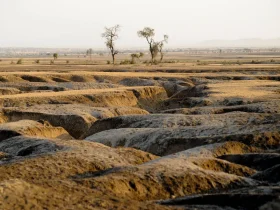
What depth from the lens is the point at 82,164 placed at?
1462 centimetres

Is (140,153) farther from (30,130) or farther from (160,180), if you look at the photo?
(30,130)

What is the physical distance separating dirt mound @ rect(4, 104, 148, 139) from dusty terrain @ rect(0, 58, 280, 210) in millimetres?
54

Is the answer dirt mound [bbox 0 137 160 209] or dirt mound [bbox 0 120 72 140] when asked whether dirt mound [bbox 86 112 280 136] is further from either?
dirt mound [bbox 0 137 160 209]

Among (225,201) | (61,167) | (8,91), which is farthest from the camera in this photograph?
(8,91)

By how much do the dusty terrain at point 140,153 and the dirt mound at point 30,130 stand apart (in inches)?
1.9


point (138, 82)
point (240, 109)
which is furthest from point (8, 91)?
point (240, 109)

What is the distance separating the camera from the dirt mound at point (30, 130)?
72.1ft

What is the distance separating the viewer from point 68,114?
2684 centimetres

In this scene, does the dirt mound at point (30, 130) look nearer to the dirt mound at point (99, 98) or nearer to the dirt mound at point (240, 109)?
the dirt mound at point (240, 109)

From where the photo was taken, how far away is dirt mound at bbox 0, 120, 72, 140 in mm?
21984

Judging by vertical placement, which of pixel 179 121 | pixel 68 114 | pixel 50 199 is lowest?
pixel 68 114

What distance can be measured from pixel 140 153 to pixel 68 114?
426 inches

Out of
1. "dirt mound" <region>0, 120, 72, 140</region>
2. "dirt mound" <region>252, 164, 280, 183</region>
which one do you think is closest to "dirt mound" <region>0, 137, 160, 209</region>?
"dirt mound" <region>0, 120, 72, 140</region>

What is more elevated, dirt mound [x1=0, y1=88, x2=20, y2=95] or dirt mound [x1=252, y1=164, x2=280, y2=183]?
dirt mound [x1=252, y1=164, x2=280, y2=183]
